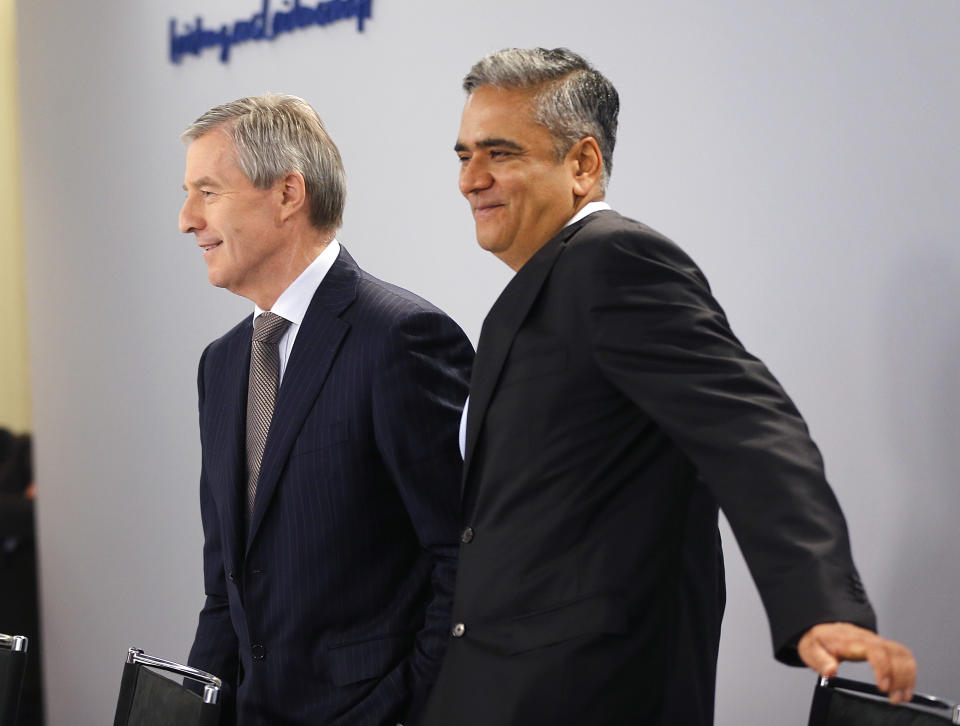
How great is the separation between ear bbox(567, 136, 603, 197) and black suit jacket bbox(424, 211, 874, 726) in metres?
0.11

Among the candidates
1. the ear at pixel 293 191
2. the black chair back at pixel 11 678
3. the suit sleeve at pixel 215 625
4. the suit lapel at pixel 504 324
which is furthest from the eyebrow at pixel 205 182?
the black chair back at pixel 11 678

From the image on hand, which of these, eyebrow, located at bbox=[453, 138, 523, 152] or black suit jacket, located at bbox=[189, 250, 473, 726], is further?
black suit jacket, located at bbox=[189, 250, 473, 726]

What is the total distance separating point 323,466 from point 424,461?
183 mm

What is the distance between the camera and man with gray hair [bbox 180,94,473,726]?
200cm

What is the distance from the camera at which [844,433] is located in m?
2.46

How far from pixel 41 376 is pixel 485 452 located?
355 centimetres

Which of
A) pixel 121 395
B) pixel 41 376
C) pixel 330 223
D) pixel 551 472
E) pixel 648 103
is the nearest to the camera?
pixel 551 472

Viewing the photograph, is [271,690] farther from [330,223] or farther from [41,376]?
[41,376]

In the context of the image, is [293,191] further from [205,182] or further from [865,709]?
[865,709]

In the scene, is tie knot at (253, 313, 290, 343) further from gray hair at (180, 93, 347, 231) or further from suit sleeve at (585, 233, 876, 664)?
suit sleeve at (585, 233, 876, 664)

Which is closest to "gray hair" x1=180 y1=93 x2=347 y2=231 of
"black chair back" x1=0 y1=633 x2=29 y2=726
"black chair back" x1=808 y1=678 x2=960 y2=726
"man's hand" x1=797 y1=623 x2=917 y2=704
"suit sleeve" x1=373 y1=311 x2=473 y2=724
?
"suit sleeve" x1=373 y1=311 x2=473 y2=724

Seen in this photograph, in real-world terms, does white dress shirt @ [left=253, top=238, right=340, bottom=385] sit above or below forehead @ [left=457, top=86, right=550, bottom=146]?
below

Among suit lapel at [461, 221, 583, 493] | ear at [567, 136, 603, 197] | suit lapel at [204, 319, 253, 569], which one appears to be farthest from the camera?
suit lapel at [204, 319, 253, 569]

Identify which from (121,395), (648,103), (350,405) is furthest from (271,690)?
(121,395)
